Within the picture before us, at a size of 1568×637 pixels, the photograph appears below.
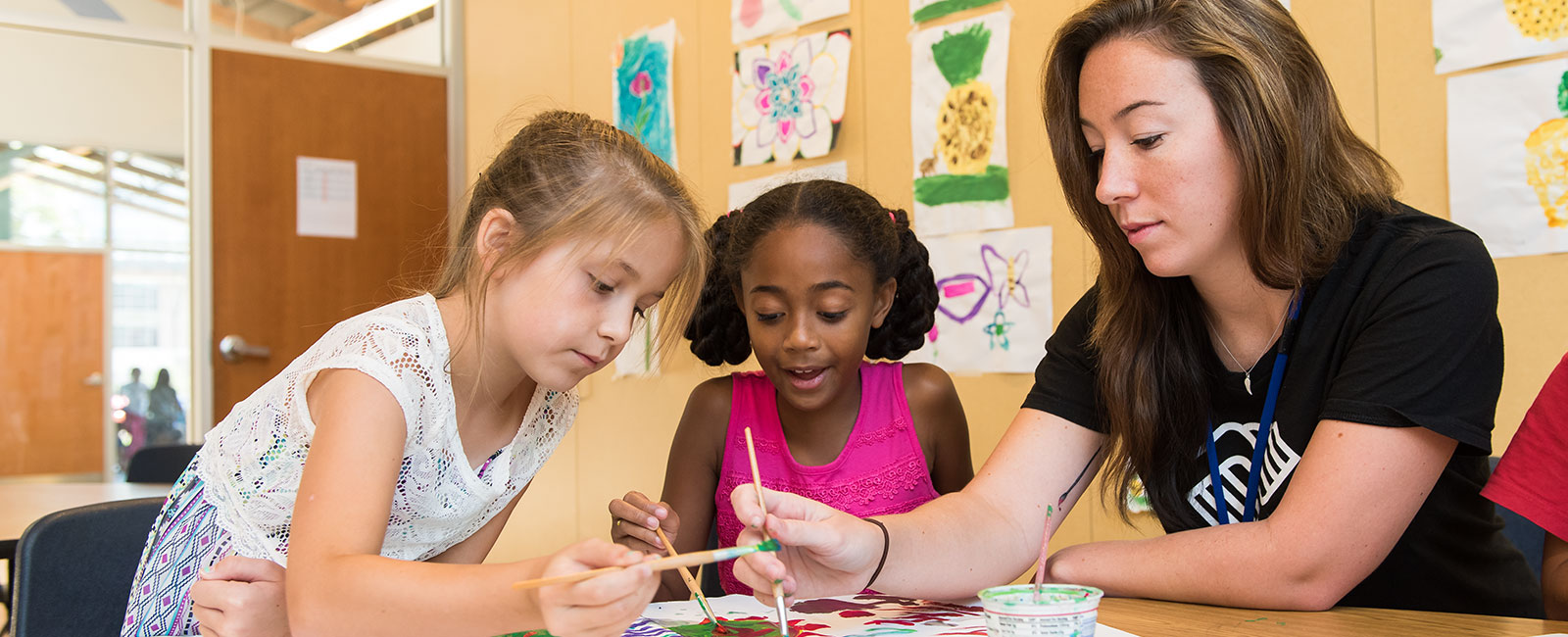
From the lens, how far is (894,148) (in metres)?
2.81

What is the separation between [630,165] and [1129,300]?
61cm

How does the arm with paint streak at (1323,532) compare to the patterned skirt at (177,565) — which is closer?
the arm with paint streak at (1323,532)

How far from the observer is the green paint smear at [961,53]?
2572 millimetres

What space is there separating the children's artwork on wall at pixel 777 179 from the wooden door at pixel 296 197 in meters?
1.48

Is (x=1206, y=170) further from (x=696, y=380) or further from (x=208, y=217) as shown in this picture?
(x=208, y=217)

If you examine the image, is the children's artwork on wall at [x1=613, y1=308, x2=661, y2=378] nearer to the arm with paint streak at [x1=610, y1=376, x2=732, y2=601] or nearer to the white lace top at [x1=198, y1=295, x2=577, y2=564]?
the arm with paint streak at [x1=610, y1=376, x2=732, y2=601]

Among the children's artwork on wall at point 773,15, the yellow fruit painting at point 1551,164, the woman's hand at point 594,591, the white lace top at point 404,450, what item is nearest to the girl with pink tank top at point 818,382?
the white lace top at point 404,450

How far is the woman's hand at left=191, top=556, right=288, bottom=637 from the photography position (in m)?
1.10

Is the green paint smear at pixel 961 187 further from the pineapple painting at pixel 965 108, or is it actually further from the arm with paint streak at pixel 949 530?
the arm with paint streak at pixel 949 530

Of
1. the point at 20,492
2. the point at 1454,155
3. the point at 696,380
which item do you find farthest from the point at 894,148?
the point at 20,492

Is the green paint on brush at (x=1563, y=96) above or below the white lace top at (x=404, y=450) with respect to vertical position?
above

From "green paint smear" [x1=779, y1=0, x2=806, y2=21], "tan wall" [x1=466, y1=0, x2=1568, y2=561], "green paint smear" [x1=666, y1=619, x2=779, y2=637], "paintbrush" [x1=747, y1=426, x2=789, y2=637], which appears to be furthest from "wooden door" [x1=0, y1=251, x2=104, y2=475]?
"paintbrush" [x1=747, y1=426, x2=789, y2=637]

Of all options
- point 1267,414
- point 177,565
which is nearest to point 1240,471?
point 1267,414

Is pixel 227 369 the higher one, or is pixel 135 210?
pixel 135 210
